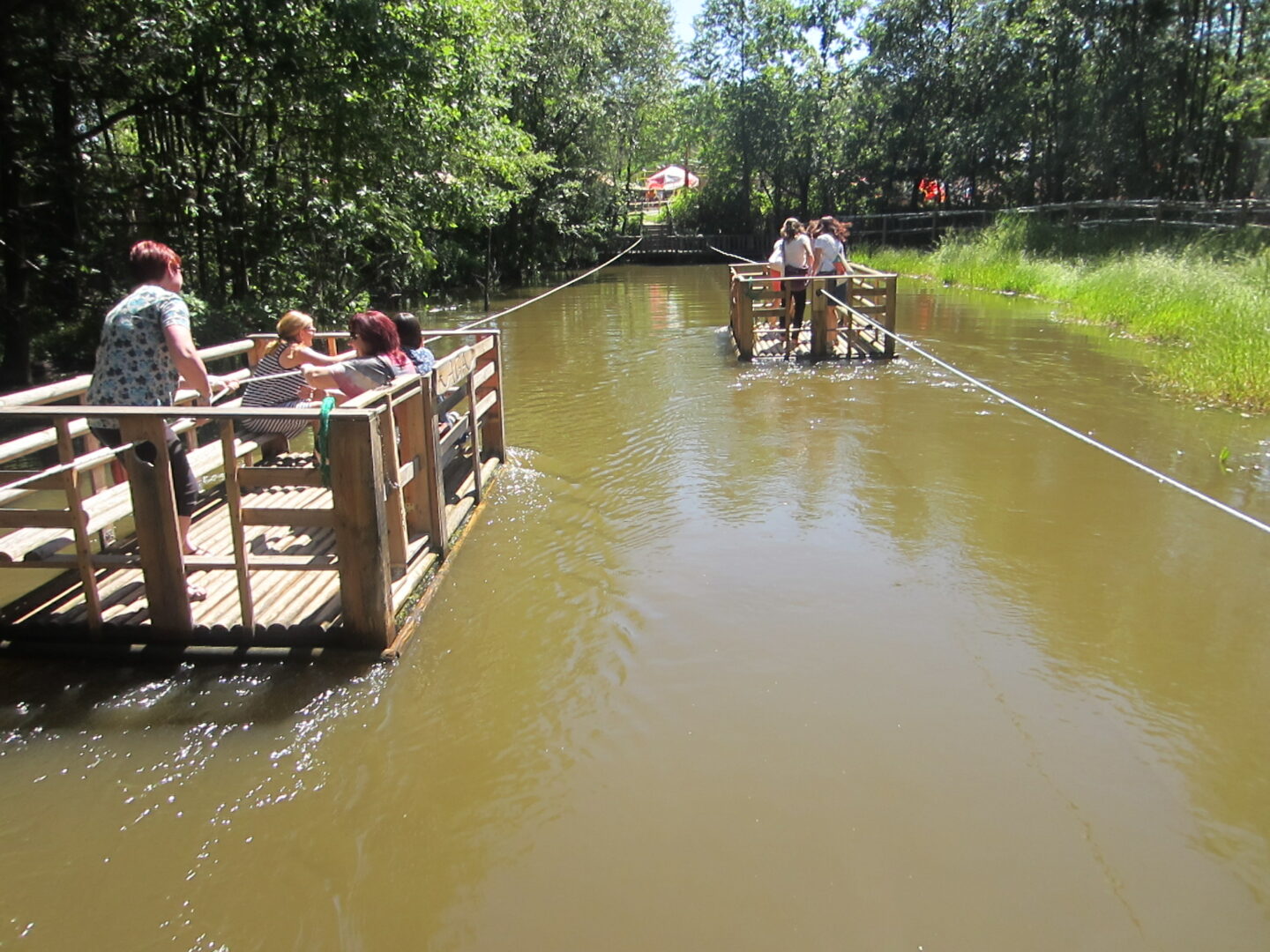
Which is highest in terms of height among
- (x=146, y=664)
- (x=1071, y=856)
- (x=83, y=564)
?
(x=83, y=564)

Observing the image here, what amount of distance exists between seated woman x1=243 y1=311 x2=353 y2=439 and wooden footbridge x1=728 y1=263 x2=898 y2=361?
730cm

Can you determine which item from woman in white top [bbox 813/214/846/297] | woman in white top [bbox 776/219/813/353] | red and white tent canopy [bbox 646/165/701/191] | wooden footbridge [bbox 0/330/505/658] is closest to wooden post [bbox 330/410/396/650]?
wooden footbridge [bbox 0/330/505/658]

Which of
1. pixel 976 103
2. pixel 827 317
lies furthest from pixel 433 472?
pixel 976 103

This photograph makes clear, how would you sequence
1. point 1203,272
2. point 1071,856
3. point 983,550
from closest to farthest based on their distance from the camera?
point 1071,856 → point 983,550 → point 1203,272

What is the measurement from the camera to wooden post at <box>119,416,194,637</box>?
14.4ft

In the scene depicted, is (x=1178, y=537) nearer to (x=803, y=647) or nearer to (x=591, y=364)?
(x=803, y=647)

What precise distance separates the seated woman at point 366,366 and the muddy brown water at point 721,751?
1.29 metres

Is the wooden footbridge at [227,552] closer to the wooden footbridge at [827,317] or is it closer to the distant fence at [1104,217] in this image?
the wooden footbridge at [827,317]

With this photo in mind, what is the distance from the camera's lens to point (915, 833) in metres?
3.36

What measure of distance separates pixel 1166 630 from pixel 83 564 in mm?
5495

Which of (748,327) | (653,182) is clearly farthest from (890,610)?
(653,182)

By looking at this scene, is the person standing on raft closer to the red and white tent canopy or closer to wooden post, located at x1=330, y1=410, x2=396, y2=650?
wooden post, located at x1=330, y1=410, x2=396, y2=650

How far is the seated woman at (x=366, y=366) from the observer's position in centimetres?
550

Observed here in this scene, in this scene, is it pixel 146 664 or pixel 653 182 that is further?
pixel 653 182
